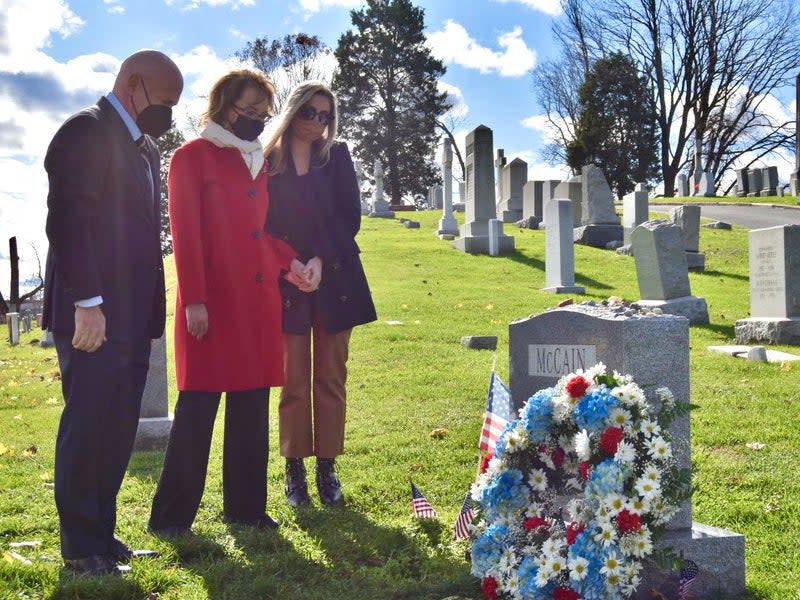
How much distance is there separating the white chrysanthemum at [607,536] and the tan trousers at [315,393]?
192 centimetres

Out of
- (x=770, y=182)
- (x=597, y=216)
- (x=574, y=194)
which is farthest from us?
(x=770, y=182)

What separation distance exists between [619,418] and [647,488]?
26 cm

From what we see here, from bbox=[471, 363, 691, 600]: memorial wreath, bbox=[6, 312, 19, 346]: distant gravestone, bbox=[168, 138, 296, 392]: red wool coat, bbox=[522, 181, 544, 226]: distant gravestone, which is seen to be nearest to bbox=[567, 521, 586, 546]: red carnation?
bbox=[471, 363, 691, 600]: memorial wreath

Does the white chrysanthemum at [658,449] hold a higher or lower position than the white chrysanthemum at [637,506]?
higher

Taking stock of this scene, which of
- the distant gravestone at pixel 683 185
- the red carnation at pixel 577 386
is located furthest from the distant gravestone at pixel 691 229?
the distant gravestone at pixel 683 185

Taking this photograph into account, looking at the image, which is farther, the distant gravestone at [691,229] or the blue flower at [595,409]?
the distant gravestone at [691,229]

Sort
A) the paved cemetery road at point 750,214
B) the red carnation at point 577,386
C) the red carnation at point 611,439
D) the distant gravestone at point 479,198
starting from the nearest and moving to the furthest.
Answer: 1. the red carnation at point 611,439
2. the red carnation at point 577,386
3. the distant gravestone at point 479,198
4. the paved cemetery road at point 750,214

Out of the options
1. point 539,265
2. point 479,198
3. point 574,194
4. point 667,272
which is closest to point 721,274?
point 539,265

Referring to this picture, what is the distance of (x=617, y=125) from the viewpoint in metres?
44.9

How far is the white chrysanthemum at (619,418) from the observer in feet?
9.68

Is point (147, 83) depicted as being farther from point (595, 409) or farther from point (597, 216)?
point (597, 216)

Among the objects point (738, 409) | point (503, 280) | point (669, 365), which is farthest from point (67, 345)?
point (503, 280)

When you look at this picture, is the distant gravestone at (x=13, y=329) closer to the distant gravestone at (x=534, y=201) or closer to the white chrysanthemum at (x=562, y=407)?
the distant gravestone at (x=534, y=201)

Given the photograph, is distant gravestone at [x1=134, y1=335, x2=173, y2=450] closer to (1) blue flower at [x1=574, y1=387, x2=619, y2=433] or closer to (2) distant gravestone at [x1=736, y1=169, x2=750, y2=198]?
Answer: (1) blue flower at [x1=574, y1=387, x2=619, y2=433]
